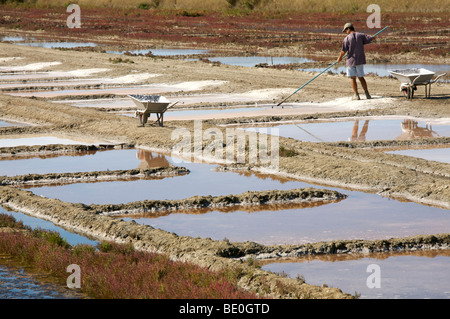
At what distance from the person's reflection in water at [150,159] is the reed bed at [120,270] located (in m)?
4.74

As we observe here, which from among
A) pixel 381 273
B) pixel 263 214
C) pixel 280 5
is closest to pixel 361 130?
pixel 263 214

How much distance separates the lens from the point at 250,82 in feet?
80.0

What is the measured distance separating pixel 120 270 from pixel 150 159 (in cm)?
674

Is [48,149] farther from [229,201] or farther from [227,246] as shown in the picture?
[227,246]

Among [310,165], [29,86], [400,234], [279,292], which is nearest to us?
[279,292]

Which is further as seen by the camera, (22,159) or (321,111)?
(321,111)

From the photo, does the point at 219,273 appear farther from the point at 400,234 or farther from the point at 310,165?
the point at 310,165

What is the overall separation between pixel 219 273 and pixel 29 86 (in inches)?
798

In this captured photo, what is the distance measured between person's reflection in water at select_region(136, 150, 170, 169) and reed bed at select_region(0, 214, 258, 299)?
4743 millimetres

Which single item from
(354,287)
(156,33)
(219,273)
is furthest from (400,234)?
(156,33)

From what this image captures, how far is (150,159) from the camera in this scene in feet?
45.1

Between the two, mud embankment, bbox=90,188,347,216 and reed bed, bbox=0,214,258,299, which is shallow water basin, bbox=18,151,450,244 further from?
reed bed, bbox=0,214,258,299

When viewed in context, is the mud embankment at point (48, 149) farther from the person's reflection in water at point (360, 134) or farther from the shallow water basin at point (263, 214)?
A: the person's reflection in water at point (360, 134)

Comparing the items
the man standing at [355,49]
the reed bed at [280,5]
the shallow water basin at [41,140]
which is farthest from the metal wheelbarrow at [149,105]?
the reed bed at [280,5]
